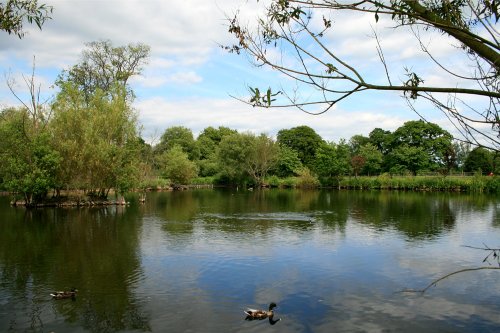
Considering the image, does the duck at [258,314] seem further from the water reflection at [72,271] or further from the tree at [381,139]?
the tree at [381,139]

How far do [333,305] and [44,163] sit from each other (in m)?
29.7

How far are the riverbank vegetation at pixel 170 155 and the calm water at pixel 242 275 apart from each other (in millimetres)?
4369

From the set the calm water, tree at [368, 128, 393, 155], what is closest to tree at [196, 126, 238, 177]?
tree at [368, 128, 393, 155]

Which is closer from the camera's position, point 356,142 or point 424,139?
point 424,139

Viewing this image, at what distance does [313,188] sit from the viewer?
239 ft

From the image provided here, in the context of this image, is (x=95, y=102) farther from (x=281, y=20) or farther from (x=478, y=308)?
(x=281, y=20)

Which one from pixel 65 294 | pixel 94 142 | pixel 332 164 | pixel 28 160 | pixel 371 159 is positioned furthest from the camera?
pixel 371 159

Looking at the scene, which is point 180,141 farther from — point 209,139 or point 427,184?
point 427,184

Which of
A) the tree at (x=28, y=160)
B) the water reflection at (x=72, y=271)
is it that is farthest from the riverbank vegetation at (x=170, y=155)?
the water reflection at (x=72, y=271)

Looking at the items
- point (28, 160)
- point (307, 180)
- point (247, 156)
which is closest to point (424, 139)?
point (307, 180)

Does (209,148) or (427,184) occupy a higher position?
(209,148)

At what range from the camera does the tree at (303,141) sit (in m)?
87.3

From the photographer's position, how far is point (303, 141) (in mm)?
88000

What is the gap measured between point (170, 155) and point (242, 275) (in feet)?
195
